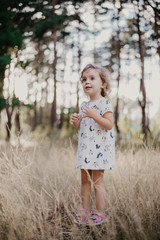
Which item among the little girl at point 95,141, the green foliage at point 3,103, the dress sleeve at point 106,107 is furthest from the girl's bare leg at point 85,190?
the green foliage at point 3,103

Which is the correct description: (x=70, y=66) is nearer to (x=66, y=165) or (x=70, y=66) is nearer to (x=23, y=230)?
(x=66, y=165)

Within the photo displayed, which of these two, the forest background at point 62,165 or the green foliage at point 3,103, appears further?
the green foliage at point 3,103

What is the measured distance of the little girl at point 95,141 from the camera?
1.90 metres

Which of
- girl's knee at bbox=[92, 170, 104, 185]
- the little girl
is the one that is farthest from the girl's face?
girl's knee at bbox=[92, 170, 104, 185]

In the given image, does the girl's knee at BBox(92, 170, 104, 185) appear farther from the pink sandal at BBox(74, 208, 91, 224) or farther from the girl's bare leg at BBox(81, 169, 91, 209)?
the pink sandal at BBox(74, 208, 91, 224)

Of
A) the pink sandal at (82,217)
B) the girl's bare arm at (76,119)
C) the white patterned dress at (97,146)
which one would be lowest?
the pink sandal at (82,217)

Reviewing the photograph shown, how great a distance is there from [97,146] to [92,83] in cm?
54

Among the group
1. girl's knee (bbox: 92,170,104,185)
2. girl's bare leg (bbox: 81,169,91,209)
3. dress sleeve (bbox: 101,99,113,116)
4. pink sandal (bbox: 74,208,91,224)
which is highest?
dress sleeve (bbox: 101,99,113,116)

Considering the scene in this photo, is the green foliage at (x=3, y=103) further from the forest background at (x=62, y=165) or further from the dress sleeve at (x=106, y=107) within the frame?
the dress sleeve at (x=106, y=107)

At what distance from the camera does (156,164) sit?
2523mm

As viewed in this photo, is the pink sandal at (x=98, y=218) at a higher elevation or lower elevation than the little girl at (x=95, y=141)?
lower

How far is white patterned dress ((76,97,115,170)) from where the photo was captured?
195 centimetres

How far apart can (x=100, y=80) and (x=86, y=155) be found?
0.66 metres

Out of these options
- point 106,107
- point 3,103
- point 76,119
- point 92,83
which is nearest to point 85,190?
point 76,119
